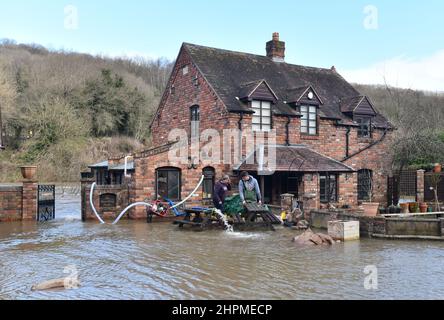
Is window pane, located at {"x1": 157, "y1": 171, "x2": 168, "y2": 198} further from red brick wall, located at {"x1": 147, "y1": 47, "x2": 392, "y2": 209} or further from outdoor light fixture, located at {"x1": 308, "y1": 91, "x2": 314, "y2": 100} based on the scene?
outdoor light fixture, located at {"x1": 308, "y1": 91, "x2": 314, "y2": 100}

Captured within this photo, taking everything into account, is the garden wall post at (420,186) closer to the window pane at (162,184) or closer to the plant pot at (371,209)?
the plant pot at (371,209)

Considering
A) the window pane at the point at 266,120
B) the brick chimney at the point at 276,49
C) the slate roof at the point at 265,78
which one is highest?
the brick chimney at the point at 276,49

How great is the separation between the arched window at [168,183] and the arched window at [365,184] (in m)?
10.2

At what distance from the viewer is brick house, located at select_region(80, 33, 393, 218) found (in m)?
19.0

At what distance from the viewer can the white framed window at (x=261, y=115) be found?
2100cm

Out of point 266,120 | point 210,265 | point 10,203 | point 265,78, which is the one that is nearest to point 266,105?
point 266,120

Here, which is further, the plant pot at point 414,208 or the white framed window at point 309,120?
the white framed window at point 309,120

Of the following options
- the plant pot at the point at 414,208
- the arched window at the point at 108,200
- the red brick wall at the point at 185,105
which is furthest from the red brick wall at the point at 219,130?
the plant pot at the point at 414,208

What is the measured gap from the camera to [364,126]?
971 inches

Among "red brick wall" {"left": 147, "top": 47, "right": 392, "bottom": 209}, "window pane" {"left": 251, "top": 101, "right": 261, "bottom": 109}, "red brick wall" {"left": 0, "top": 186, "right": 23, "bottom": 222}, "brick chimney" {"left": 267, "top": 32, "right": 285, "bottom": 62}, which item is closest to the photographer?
"red brick wall" {"left": 0, "top": 186, "right": 23, "bottom": 222}

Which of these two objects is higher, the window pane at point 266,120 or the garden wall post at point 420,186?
the window pane at point 266,120

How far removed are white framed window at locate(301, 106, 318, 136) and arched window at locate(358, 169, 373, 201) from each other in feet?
11.7

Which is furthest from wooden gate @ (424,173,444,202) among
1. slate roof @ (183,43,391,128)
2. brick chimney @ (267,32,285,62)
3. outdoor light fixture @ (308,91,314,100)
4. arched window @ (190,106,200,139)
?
A: arched window @ (190,106,200,139)

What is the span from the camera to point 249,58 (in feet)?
84.4
